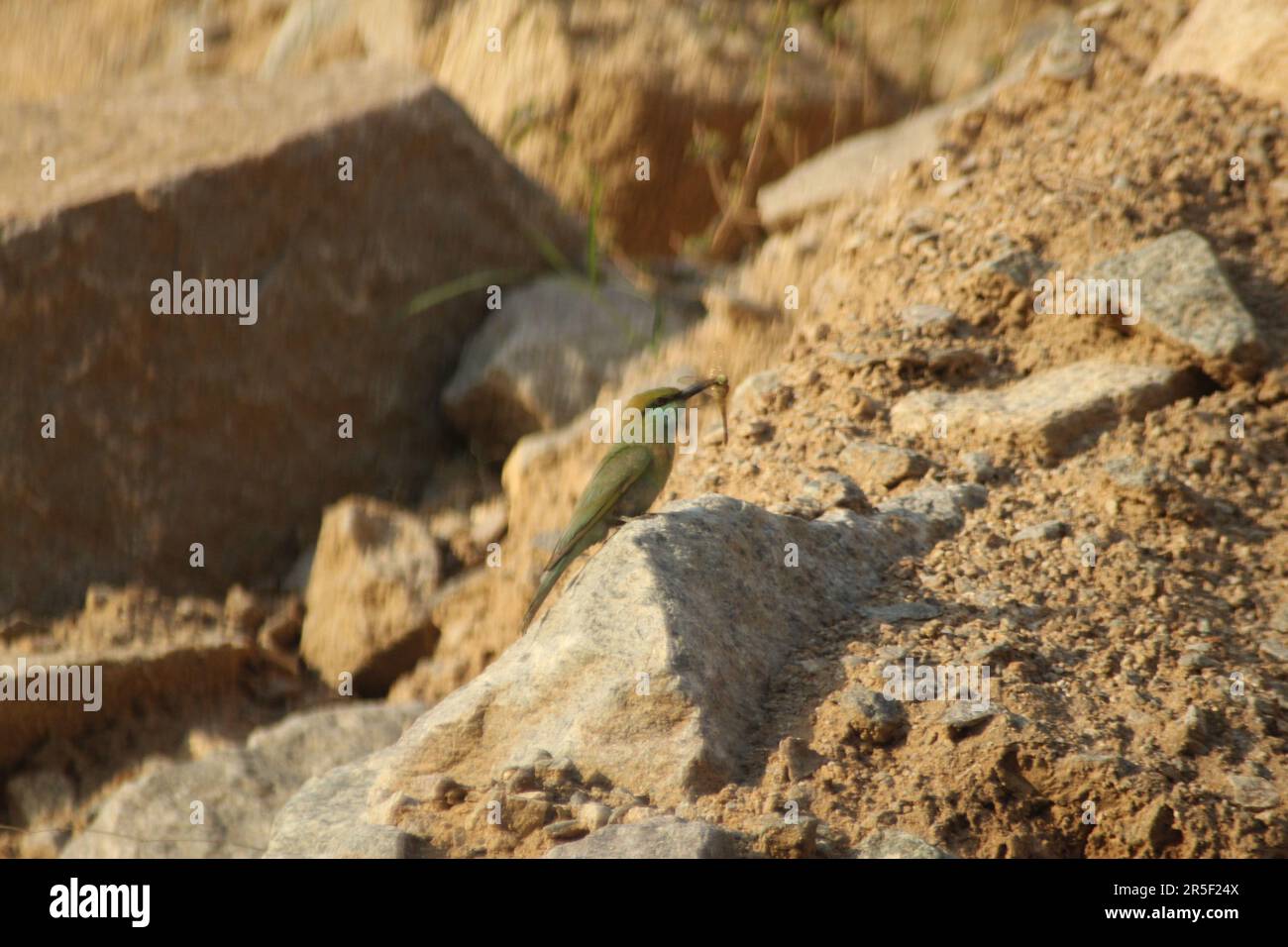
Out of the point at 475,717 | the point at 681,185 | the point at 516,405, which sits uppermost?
the point at 681,185

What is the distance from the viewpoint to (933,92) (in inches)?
283

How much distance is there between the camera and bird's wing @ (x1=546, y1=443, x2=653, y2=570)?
3367mm

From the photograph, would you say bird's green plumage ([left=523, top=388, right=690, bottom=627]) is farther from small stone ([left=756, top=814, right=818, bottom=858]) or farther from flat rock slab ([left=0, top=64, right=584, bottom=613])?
flat rock slab ([left=0, top=64, right=584, bottom=613])

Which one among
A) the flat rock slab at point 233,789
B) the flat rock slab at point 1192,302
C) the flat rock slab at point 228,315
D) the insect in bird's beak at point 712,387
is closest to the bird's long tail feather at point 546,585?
the insect in bird's beak at point 712,387

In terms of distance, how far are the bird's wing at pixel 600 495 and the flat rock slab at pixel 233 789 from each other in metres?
1.11

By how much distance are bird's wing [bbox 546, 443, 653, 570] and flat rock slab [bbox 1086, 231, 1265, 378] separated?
160 centimetres

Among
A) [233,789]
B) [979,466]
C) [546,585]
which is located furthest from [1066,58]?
[233,789]

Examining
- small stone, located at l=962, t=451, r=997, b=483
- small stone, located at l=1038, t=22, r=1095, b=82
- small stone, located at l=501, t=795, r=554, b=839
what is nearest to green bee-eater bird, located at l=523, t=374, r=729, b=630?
small stone, located at l=501, t=795, r=554, b=839

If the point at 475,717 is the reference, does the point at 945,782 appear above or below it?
below

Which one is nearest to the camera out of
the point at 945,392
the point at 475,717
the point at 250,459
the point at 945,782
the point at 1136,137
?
the point at 945,782

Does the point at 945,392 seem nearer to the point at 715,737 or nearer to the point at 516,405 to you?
the point at 715,737

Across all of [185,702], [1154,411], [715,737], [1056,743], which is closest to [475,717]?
[715,737]

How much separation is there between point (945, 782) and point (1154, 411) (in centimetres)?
161

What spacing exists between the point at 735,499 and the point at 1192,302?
161 cm
